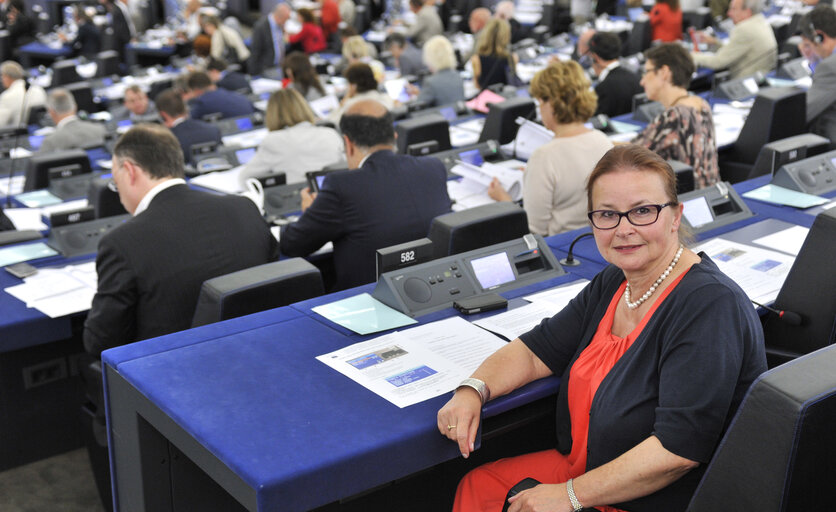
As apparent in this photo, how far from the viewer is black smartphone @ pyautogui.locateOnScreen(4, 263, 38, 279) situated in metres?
3.31

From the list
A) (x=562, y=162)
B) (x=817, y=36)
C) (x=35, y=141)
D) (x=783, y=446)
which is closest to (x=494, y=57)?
(x=817, y=36)

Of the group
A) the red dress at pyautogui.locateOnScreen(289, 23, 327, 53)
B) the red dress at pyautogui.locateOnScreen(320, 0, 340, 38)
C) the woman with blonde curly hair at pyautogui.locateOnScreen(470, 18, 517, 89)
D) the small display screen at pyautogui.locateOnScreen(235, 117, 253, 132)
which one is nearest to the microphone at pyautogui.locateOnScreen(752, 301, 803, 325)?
the small display screen at pyautogui.locateOnScreen(235, 117, 253, 132)

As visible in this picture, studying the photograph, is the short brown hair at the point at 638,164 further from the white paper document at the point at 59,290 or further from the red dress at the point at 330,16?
the red dress at the point at 330,16

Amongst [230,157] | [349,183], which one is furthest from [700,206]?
[230,157]

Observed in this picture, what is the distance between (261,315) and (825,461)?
4.55ft

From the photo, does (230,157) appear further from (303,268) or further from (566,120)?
(303,268)

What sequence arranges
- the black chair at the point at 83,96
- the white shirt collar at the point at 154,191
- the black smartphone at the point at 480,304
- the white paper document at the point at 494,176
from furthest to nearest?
the black chair at the point at 83,96
the white paper document at the point at 494,176
the white shirt collar at the point at 154,191
the black smartphone at the point at 480,304

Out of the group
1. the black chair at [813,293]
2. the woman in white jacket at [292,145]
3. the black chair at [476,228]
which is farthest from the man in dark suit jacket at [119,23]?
the black chair at [813,293]

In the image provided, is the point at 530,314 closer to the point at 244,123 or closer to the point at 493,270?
the point at 493,270

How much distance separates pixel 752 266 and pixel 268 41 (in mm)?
8469

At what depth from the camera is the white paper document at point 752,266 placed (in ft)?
8.86

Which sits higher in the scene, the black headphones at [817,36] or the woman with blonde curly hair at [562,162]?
the black headphones at [817,36]

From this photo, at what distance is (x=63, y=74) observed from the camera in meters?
9.28

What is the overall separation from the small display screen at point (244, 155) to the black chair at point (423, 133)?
2.69ft
